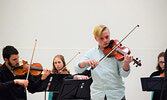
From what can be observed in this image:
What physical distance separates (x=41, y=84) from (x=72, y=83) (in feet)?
1.51

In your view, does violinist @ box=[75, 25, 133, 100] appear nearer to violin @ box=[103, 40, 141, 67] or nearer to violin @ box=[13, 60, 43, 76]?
violin @ box=[103, 40, 141, 67]

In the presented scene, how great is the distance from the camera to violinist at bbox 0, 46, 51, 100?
2387 mm

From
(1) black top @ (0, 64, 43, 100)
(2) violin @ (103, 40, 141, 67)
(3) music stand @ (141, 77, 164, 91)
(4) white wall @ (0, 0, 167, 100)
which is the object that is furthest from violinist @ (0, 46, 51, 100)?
(4) white wall @ (0, 0, 167, 100)

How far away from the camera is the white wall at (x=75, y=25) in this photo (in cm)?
456

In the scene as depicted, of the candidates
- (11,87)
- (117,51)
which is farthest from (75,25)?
(117,51)

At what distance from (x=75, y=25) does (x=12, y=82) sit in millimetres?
2426

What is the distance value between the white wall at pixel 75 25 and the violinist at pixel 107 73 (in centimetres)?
251

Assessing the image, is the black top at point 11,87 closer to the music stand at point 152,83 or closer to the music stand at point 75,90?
the music stand at point 75,90

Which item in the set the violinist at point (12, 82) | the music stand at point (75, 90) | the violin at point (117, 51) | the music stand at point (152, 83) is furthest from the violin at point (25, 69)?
the music stand at point (152, 83)

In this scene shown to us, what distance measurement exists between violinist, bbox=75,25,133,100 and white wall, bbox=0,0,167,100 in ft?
8.25

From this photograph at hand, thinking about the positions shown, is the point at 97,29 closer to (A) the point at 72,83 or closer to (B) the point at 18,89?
(A) the point at 72,83

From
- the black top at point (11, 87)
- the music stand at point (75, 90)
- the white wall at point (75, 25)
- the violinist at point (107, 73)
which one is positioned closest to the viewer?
the violinist at point (107, 73)

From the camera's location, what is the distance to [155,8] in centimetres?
458

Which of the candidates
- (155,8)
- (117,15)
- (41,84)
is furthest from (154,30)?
(41,84)
